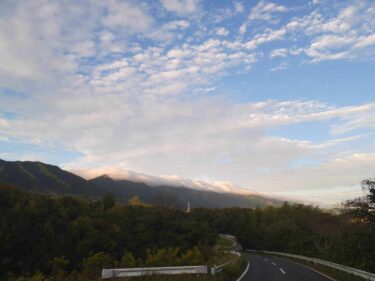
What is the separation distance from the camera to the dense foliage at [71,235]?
61.0 meters

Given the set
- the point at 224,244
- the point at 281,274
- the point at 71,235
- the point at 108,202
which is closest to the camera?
the point at 281,274

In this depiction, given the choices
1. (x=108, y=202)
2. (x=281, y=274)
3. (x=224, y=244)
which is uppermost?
(x=108, y=202)

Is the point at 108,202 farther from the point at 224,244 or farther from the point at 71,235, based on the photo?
the point at 224,244

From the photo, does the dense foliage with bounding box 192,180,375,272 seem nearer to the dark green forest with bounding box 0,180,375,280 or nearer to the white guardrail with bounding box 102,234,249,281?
the dark green forest with bounding box 0,180,375,280

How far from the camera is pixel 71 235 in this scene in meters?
71.5

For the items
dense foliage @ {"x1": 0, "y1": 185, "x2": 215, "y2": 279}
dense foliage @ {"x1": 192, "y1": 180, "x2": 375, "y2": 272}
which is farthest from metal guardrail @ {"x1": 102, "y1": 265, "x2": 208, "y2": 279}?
dense foliage @ {"x1": 0, "y1": 185, "x2": 215, "y2": 279}

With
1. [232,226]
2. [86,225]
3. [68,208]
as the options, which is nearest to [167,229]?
[86,225]

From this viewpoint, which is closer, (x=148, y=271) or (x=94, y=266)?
(x=148, y=271)

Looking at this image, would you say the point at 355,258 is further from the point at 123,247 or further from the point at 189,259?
the point at 123,247

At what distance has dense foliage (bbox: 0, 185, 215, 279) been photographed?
61031 millimetres

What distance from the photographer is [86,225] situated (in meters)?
73.8

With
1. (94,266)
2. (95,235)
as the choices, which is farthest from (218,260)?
(95,235)

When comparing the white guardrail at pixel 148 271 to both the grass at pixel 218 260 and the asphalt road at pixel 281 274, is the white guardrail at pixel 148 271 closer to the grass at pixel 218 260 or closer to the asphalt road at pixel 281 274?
the asphalt road at pixel 281 274

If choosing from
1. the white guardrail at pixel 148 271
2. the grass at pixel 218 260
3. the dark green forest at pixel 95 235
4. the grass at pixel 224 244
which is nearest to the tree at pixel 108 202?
the dark green forest at pixel 95 235
